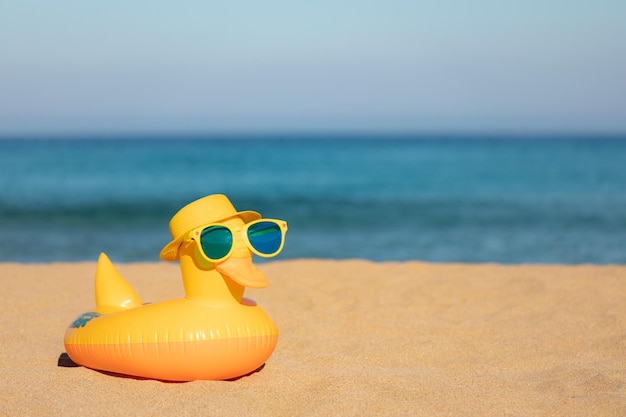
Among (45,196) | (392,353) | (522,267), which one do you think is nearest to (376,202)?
(45,196)

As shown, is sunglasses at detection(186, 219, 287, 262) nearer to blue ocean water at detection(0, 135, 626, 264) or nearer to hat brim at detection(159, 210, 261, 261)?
hat brim at detection(159, 210, 261, 261)

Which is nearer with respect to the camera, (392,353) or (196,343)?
(196,343)

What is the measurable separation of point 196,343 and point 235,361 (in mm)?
247

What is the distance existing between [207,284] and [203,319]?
194 millimetres

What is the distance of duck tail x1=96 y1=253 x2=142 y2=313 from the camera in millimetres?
4555

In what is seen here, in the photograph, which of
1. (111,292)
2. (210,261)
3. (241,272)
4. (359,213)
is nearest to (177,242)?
(210,261)

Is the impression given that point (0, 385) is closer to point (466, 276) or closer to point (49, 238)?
point (466, 276)

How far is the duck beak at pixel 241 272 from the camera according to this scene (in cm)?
403

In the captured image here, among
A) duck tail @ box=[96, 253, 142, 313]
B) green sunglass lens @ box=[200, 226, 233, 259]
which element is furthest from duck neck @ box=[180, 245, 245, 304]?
duck tail @ box=[96, 253, 142, 313]

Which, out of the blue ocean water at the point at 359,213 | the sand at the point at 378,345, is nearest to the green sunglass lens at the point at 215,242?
the sand at the point at 378,345

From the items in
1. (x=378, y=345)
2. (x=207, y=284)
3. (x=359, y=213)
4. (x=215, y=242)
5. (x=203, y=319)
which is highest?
(x=359, y=213)

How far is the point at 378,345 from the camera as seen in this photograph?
520 centimetres

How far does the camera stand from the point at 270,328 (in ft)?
14.0

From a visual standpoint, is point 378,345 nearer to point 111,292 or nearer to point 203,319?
point 203,319
